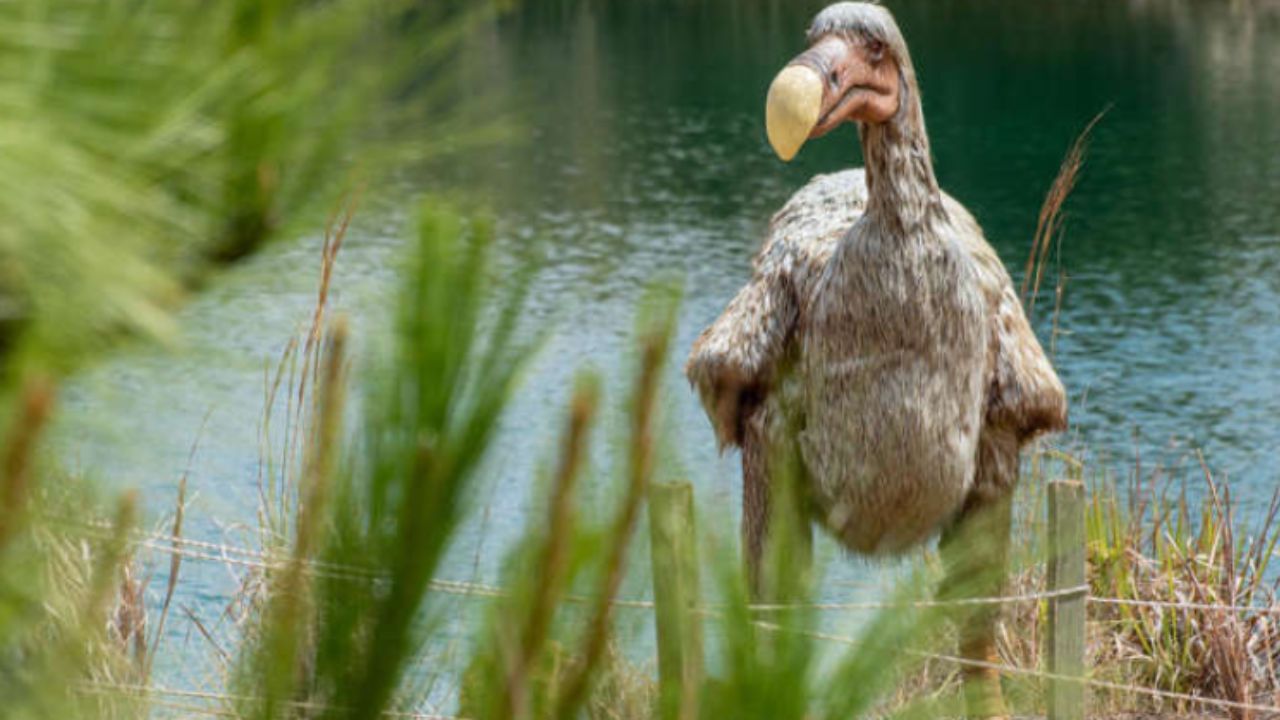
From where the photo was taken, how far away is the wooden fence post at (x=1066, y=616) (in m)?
3.74

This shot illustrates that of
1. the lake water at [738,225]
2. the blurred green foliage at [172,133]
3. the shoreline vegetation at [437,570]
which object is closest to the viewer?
the blurred green foliage at [172,133]

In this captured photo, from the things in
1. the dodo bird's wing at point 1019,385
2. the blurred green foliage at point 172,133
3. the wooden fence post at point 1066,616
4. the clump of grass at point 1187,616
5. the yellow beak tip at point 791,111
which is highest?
the blurred green foliage at point 172,133

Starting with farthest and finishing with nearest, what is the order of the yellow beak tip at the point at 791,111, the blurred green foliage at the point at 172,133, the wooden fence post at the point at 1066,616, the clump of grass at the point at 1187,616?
the clump of grass at the point at 1187,616 < the wooden fence post at the point at 1066,616 < the yellow beak tip at the point at 791,111 < the blurred green foliage at the point at 172,133

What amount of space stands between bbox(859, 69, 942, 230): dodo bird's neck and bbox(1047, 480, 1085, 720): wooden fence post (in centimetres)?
84

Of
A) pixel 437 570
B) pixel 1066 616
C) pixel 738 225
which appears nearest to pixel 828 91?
pixel 1066 616

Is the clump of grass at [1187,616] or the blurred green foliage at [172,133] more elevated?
the blurred green foliage at [172,133]

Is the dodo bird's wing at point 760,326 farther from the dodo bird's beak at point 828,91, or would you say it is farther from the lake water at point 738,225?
the dodo bird's beak at point 828,91

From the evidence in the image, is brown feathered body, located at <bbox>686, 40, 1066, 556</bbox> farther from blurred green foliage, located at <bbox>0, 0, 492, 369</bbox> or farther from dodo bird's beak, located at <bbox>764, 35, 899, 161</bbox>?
blurred green foliage, located at <bbox>0, 0, 492, 369</bbox>

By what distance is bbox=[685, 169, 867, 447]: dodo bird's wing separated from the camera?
3371 millimetres

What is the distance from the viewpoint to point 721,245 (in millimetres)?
14961

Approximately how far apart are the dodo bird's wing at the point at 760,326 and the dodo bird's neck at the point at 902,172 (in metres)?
0.24

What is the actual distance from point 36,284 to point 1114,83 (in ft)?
80.9

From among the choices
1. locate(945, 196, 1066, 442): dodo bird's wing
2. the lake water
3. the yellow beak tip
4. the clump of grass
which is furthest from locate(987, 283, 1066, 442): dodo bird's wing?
the clump of grass

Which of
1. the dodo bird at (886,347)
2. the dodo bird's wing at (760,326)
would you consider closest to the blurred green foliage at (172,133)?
the dodo bird at (886,347)
